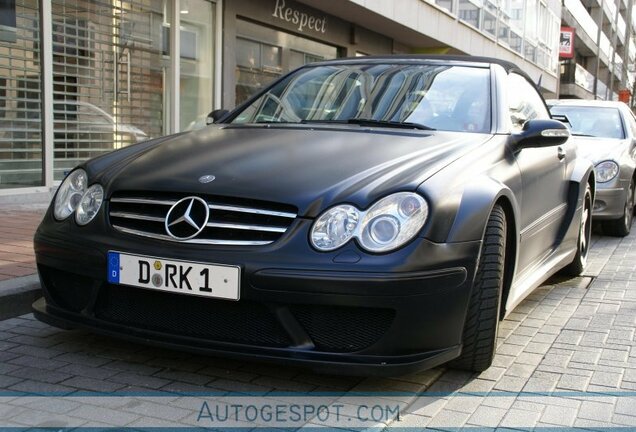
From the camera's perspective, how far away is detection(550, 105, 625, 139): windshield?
28.2ft

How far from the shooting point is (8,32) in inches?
302

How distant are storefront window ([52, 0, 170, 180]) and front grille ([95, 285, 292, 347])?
18.7 ft

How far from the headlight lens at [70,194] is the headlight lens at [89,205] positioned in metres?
0.07

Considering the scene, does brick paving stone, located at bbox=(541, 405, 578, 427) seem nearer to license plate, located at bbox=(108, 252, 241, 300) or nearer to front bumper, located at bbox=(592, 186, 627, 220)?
license plate, located at bbox=(108, 252, 241, 300)

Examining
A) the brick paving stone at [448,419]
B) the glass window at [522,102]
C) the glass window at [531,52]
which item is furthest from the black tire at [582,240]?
the glass window at [531,52]

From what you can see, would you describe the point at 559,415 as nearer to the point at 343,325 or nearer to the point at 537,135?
the point at 343,325

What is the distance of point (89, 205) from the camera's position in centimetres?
322

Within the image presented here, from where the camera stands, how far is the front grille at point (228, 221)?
112 inches

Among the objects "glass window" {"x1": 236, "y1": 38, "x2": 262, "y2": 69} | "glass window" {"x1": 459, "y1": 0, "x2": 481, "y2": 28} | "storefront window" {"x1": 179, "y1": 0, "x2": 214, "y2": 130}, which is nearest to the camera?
"storefront window" {"x1": 179, "y1": 0, "x2": 214, "y2": 130}

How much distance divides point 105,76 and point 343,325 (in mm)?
7244

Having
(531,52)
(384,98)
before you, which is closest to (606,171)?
(384,98)

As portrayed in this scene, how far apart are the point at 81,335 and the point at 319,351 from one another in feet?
4.73

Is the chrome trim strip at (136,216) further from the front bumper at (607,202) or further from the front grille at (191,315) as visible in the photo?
the front bumper at (607,202)

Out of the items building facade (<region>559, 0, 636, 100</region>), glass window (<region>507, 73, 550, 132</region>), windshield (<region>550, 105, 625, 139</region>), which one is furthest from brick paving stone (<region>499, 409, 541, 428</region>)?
building facade (<region>559, 0, 636, 100</region>)
